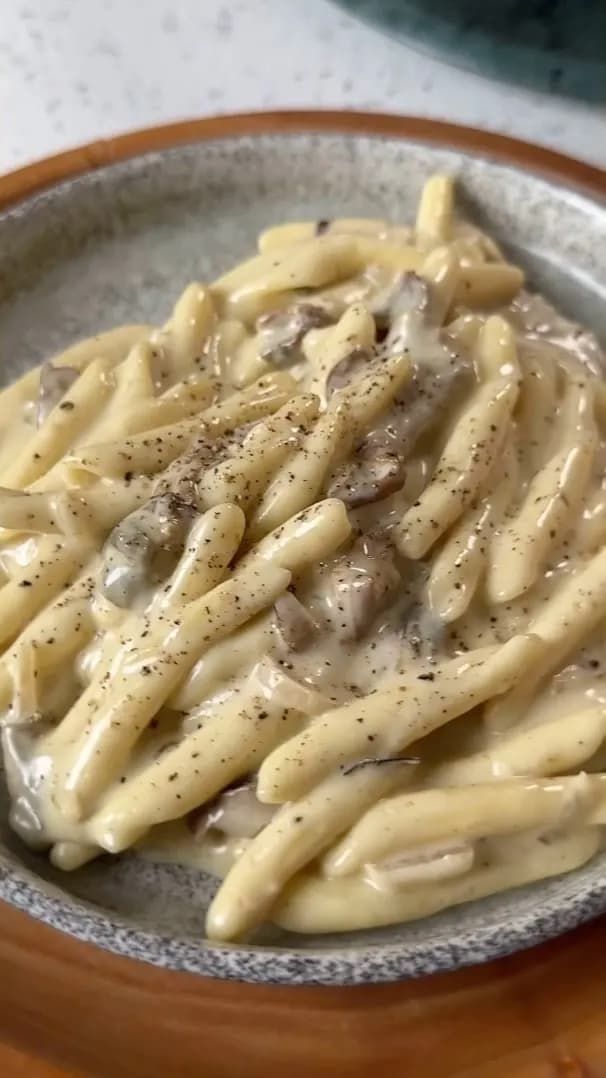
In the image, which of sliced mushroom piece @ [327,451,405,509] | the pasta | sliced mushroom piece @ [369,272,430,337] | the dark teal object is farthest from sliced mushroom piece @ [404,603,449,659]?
the dark teal object

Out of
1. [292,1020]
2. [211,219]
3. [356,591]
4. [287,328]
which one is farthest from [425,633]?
[211,219]

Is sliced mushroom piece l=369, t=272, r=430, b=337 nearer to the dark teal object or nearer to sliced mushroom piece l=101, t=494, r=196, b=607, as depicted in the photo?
sliced mushroom piece l=101, t=494, r=196, b=607

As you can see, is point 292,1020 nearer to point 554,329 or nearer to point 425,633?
point 425,633

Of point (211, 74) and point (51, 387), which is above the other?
point (211, 74)

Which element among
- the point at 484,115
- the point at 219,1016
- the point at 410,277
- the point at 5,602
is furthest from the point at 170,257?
the point at 219,1016

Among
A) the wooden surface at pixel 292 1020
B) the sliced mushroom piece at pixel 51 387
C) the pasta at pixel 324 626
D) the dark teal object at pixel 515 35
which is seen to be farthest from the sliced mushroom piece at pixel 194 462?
the dark teal object at pixel 515 35

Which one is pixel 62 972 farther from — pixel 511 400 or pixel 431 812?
pixel 511 400
